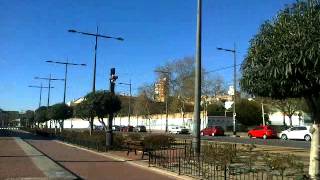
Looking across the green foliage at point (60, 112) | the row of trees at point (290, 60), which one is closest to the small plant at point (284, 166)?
the row of trees at point (290, 60)

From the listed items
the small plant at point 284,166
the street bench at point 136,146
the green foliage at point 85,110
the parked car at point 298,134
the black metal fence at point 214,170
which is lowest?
the black metal fence at point 214,170

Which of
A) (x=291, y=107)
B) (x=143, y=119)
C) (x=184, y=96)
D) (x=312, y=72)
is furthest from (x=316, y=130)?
(x=143, y=119)

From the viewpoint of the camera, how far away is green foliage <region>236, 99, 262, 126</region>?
314 feet

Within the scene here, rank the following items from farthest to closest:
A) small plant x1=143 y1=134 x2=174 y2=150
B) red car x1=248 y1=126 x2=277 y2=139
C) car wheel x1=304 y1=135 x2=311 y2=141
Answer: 1. red car x1=248 y1=126 x2=277 y2=139
2. car wheel x1=304 y1=135 x2=311 y2=141
3. small plant x1=143 y1=134 x2=174 y2=150

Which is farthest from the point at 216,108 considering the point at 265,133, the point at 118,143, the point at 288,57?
the point at 288,57

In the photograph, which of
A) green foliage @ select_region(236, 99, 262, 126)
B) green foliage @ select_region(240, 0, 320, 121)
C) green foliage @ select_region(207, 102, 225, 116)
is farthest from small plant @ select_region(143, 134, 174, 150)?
green foliage @ select_region(207, 102, 225, 116)

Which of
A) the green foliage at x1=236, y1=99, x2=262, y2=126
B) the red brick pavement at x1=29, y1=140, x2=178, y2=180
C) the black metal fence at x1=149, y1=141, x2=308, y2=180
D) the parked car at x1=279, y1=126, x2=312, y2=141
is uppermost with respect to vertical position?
the green foliage at x1=236, y1=99, x2=262, y2=126

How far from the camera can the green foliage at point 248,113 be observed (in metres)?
95.6

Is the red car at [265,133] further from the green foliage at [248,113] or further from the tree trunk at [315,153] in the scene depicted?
the tree trunk at [315,153]

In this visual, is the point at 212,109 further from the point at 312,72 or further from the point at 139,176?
the point at 312,72

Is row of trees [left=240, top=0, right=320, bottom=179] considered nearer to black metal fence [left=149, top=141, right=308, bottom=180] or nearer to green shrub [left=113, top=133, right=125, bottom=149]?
black metal fence [left=149, top=141, right=308, bottom=180]

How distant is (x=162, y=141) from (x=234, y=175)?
1624 centimetres

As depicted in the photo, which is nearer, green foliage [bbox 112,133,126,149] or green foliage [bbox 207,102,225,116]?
green foliage [bbox 112,133,126,149]

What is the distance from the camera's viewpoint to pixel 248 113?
95812 millimetres
